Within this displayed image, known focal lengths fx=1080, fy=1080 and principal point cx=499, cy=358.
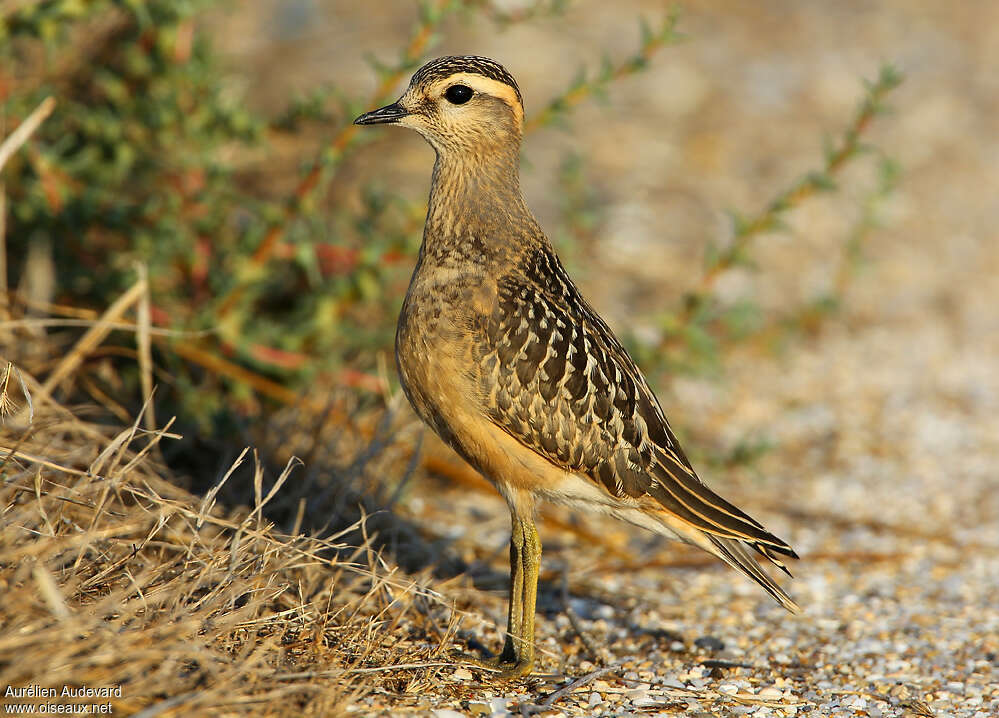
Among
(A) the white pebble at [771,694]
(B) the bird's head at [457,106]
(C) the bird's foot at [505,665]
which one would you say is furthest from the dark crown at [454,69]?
(A) the white pebble at [771,694]

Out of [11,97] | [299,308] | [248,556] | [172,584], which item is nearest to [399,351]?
[248,556]

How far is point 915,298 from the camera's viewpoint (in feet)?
32.1

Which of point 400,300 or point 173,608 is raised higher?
point 400,300

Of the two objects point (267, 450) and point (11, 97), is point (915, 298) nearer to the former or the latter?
point (267, 450)

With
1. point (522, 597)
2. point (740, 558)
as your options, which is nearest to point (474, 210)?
point (522, 597)

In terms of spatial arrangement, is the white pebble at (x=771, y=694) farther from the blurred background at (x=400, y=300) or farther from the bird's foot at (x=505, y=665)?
the blurred background at (x=400, y=300)

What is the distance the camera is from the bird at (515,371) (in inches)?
170

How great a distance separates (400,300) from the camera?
22.9ft

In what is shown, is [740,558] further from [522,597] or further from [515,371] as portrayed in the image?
[515,371]

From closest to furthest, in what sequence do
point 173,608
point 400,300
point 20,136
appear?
point 173,608
point 20,136
point 400,300

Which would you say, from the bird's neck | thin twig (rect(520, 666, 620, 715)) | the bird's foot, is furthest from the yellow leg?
the bird's neck

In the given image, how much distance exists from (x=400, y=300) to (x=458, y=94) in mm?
2504

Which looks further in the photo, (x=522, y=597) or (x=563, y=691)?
(x=522, y=597)

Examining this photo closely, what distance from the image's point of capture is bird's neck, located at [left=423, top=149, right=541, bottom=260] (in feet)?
15.0
